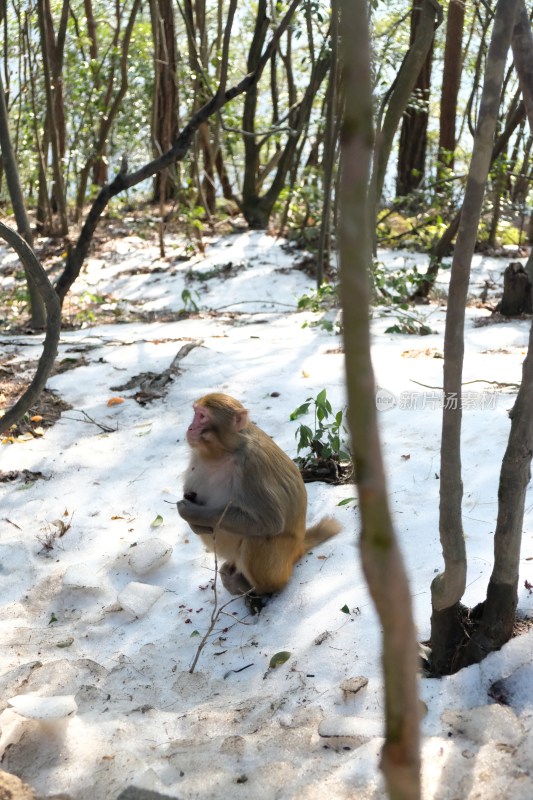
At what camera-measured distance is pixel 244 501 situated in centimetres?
347

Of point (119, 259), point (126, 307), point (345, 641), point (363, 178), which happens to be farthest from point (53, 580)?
point (119, 259)

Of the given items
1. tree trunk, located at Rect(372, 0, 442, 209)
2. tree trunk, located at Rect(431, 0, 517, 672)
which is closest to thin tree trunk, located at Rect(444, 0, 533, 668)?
tree trunk, located at Rect(431, 0, 517, 672)

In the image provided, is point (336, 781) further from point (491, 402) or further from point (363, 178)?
point (491, 402)

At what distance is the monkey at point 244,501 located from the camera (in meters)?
3.45

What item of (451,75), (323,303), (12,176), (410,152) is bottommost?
(323,303)

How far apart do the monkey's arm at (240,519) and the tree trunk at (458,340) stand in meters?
0.97

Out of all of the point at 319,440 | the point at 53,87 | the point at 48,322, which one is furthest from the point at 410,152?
the point at 48,322

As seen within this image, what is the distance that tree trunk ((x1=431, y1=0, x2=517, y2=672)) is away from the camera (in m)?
1.90

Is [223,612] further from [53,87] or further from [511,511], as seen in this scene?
[53,87]

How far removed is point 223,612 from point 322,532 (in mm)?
630

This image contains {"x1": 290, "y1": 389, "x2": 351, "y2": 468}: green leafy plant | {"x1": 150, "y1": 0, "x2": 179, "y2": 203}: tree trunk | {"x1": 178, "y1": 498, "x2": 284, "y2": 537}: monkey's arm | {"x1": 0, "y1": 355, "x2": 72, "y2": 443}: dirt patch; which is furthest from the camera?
{"x1": 150, "y1": 0, "x2": 179, "y2": 203}: tree trunk

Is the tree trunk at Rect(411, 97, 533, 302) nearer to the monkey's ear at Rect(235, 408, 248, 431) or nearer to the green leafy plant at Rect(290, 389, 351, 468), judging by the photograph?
the green leafy plant at Rect(290, 389, 351, 468)

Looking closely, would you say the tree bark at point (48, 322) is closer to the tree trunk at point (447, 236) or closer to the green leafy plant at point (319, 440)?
the green leafy plant at point (319, 440)

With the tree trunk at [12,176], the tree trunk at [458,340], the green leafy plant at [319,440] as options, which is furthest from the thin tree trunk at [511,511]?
the tree trunk at [12,176]
